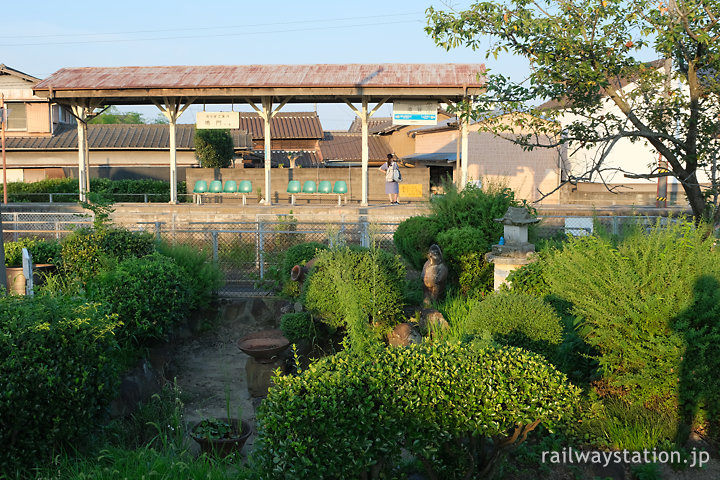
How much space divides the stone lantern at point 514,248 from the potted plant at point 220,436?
4.11m

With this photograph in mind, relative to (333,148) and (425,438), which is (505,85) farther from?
(333,148)

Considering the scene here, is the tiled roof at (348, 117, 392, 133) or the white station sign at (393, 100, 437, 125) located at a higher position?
the tiled roof at (348, 117, 392, 133)

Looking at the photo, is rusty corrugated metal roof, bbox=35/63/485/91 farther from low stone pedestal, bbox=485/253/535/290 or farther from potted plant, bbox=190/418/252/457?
potted plant, bbox=190/418/252/457

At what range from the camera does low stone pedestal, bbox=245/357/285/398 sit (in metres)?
7.50

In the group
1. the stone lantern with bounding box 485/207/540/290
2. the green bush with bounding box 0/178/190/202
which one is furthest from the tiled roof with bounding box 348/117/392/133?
the stone lantern with bounding box 485/207/540/290

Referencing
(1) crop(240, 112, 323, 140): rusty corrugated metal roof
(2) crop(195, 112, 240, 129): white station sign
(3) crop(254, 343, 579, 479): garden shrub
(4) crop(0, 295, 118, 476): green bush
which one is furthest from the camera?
(1) crop(240, 112, 323, 140): rusty corrugated metal roof

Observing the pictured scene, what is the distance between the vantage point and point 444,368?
14.1 ft

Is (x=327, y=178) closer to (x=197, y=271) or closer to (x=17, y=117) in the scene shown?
(x=197, y=271)

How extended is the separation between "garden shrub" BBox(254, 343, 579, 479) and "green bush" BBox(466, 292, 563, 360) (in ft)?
5.28

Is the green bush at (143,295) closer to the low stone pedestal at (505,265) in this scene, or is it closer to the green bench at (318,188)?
the low stone pedestal at (505,265)

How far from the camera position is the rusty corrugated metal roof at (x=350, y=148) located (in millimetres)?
32031

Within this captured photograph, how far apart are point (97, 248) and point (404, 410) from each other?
6462 millimetres

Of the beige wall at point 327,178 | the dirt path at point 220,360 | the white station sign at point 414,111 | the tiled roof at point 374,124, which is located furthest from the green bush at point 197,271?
the tiled roof at point 374,124

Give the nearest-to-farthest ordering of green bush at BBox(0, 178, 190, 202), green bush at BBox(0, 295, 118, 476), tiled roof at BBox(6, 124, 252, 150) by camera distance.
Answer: green bush at BBox(0, 295, 118, 476)
green bush at BBox(0, 178, 190, 202)
tiled roof at BBox(6, 124, 252, 150)
